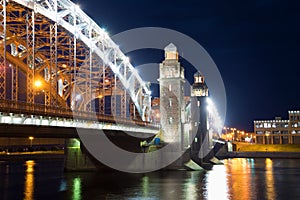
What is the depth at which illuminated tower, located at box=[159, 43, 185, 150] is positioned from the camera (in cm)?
6247

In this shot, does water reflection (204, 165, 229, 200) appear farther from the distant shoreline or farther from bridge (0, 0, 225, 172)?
the distant shoreline

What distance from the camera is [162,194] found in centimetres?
3772

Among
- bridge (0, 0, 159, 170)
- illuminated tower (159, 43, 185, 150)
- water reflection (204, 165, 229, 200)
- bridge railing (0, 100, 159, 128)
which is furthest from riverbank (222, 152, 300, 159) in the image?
bridge railing (0, 100, 159, 128)

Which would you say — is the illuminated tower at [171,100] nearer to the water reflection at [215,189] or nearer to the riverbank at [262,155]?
the water reflection at [215,189]

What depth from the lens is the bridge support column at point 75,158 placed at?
56.0 m

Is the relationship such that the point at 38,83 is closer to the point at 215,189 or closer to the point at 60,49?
the point at 60,49

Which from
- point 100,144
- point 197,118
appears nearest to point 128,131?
point 100,144

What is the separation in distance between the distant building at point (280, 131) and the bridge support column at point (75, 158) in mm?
104119

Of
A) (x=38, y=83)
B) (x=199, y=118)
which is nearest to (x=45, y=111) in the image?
(x=38, y=83)

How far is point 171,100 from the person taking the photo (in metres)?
62.6

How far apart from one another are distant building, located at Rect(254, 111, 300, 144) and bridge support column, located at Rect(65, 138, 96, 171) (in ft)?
342

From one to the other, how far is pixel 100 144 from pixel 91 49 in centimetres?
1168

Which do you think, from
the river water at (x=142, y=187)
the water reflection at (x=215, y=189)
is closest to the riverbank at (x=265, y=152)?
the river water at (x=142, y=187)

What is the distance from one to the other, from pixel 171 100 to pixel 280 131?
9823 cm
